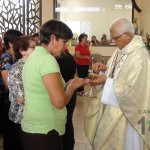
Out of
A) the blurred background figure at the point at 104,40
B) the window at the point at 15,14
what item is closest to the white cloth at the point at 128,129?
the window at the point at 15,14

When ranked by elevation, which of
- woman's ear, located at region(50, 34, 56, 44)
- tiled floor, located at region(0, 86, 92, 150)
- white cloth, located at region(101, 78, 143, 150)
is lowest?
tiled floor, located at region(0, 86, 92, 150)

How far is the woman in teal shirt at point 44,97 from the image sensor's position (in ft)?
5.67

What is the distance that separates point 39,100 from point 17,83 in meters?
0.86

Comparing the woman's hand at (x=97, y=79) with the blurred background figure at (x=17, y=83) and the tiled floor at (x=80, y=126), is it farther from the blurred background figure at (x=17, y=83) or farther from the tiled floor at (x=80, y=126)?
the tiled floor at (x=80, y=126)

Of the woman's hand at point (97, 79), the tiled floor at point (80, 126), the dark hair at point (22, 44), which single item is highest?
the dark hair at point (22, 44)

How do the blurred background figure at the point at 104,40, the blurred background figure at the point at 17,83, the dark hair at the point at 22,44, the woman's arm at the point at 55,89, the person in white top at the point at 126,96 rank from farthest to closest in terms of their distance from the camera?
1. the blurred background figure at the point at 104,40
2. the dark hair at the point at 22,44
3. the blurred background figure at the point at 17,83
4. the person in white top at the point at 126,96
5. the woman's arm at the point at 55,89

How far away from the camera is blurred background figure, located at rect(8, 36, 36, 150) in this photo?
2.58 metres

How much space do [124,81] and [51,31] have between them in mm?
886

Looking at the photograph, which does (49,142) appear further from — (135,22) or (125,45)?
(135,22)

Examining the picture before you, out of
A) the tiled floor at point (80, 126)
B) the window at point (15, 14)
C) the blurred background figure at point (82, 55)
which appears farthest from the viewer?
the window at point (15, 14)

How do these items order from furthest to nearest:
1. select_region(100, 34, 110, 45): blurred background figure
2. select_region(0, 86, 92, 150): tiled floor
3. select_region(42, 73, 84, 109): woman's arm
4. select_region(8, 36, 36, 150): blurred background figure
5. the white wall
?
select_region(100, 34, 110, 45): blurred background figure
the white wall
select_region(0, 86, 92, 150): tiled floor
select_region(8, 36, 36, 150): blurred background figure
select_region(42, 73, 84, 109): woman's arm

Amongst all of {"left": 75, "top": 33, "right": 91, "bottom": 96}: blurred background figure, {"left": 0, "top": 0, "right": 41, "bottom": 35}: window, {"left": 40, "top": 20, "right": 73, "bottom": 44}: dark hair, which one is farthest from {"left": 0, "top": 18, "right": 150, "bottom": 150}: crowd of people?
{"left": 0, "top": 0, "right": 41, "bottom": 35}: window

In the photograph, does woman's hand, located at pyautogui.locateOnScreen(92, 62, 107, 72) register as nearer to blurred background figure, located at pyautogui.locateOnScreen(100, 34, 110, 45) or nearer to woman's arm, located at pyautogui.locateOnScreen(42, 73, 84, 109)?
woman's arm, located at pyautogui.locateOnScreen(42, 73, 84, 109)

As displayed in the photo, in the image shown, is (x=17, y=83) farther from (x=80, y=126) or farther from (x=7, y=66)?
(x=80, y=126)
